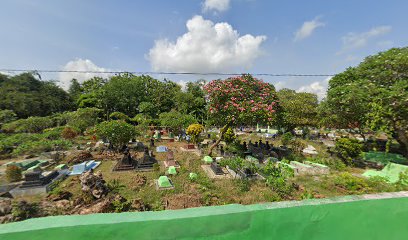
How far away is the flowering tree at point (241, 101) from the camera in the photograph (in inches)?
534

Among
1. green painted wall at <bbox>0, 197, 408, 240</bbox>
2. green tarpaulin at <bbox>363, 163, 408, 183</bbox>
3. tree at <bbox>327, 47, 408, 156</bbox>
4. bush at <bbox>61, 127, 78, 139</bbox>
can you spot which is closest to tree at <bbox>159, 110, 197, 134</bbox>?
bush at <bbox>61, 127, 78, 139</bbox>

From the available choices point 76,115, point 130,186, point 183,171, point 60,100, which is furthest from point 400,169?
point 60,100

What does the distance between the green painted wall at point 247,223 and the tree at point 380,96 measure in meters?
10.8

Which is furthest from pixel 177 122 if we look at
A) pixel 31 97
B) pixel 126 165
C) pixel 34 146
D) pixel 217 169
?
pixel 31 97

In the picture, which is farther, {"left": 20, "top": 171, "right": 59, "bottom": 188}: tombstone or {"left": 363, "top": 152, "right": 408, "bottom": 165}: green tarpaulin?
{"left": 363, "top": 152, "right": 408, "bottom": 165}: green tarpaulin

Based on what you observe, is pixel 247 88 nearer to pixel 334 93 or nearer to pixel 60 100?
pixel 334 93

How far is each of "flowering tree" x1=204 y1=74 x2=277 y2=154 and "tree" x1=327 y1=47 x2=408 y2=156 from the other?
4.44 meters

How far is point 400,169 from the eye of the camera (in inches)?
398

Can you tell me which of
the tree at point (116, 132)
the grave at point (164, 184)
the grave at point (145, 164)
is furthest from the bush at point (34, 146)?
the grave at point (164, 184)

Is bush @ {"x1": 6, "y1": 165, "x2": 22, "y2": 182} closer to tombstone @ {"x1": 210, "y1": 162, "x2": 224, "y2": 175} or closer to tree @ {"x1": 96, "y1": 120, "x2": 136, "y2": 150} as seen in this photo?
tree @ {"x1": 96, "y1": 120, "x2": 136, "y2": 150}

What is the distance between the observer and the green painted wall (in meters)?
2.09

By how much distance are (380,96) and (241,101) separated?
772 cm

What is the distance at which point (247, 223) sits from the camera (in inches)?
95.8

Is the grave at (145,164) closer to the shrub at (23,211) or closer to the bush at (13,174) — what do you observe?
the bush at (13,174)
